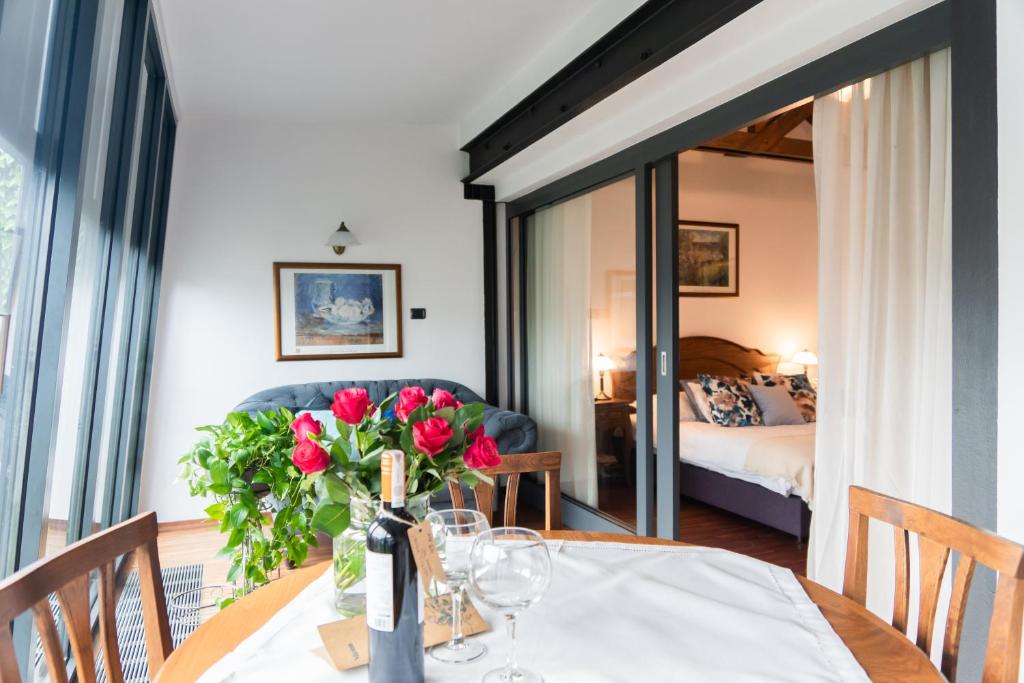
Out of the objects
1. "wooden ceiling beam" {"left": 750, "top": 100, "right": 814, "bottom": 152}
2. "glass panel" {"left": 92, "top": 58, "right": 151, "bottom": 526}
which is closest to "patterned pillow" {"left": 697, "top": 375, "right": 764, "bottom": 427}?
"wooden ceiling beam" {"left": 750, "top": 100, "right": 814, "bottom": 152}

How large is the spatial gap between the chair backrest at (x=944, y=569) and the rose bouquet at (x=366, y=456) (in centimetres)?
85

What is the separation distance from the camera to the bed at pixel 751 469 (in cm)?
360

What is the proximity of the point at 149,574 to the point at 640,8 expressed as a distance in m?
2.54

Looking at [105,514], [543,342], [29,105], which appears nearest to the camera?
[29,105]

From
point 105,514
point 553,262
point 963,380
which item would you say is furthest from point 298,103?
point 963,380

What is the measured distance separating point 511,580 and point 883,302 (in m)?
1.86

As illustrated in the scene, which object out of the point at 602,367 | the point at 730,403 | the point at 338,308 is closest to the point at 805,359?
the point at 730,403

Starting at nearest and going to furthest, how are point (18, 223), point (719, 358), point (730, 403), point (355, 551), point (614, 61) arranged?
point (355, 551) → point (18, 223) → point (614, 61) → point (730, 403) → point (719, 358)

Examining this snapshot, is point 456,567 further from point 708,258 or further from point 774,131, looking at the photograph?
point 774,131

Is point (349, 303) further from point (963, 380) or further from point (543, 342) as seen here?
point (963, 380)

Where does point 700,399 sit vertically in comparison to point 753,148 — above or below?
below

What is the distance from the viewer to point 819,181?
2.54 meters

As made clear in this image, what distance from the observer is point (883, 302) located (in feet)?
7.29

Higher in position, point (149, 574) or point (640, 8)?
point (640, 8)
